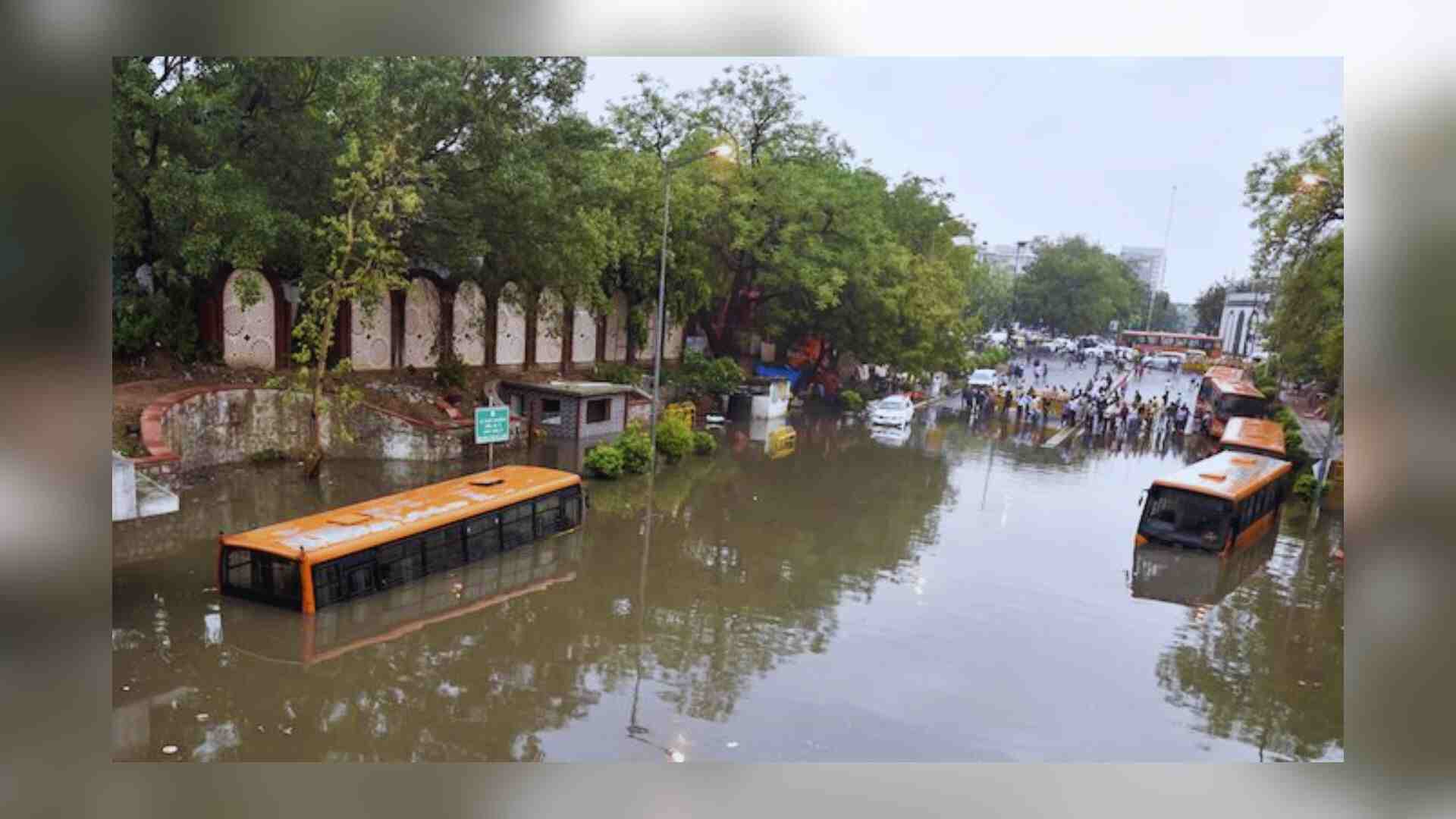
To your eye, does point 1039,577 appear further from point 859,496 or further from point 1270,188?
point 1270,188

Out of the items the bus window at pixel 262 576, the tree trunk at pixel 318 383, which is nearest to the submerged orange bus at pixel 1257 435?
the bus window at pixel 262 576

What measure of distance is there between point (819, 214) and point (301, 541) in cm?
871

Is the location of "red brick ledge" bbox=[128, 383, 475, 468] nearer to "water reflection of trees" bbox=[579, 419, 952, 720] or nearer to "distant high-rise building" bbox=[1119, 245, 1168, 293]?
"water reflection of trees" bbox=[579, 419, 952, 720]

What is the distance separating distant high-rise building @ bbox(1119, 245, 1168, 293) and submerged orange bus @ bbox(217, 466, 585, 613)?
6673 millimetres

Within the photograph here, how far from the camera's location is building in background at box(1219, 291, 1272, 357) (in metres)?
9.96

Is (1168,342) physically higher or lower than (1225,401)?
higher

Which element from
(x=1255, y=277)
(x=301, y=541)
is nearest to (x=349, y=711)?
(x=301, y=541)

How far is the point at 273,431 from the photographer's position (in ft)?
36.7

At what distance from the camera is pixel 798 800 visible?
6676 mm

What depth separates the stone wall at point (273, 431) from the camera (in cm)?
1049

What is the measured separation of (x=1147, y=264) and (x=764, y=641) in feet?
18.6

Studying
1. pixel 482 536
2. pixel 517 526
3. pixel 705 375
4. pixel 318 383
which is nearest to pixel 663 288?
pixel 705 375

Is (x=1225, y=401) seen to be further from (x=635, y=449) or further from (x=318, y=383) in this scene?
(x=318, y=383)

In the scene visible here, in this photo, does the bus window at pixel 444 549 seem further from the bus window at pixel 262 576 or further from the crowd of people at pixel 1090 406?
the crowd of people at pixel 1090 406
